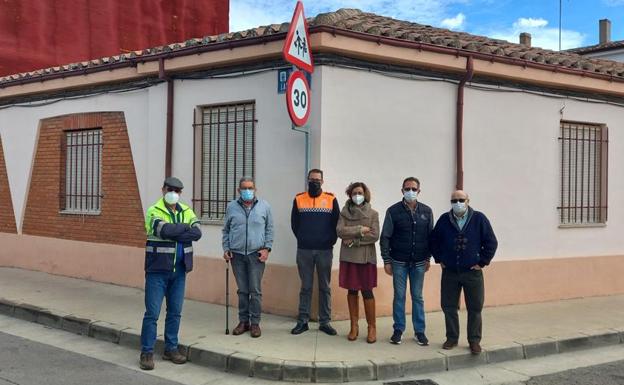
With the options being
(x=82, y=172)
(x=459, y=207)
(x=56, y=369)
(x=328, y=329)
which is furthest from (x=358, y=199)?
(x=82, y=172)

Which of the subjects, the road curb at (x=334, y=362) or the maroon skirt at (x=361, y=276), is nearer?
the road curb at (x=334, y=362)

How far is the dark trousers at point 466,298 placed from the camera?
5.77 metres

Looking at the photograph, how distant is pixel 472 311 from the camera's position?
5.81 m

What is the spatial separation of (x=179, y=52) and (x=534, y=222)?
18.3ft

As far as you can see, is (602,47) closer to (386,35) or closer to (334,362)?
(386,35)

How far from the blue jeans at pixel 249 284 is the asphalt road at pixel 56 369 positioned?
1.34 m

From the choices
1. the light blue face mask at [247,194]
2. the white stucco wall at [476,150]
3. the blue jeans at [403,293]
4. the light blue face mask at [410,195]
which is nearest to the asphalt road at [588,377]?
the blue jeans at [403,293]

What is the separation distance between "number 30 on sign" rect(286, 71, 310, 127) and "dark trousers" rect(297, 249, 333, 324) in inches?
56.3

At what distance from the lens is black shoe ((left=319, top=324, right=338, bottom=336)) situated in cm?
624

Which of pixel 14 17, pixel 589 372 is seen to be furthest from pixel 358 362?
pixel 14 17

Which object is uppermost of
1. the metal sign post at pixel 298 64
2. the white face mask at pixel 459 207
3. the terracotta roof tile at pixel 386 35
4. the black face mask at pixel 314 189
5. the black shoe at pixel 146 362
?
the terracotta roof tile at pixel 386 35

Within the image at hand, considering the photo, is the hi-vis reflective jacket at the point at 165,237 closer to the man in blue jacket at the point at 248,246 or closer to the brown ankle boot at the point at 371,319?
the man in blue jacket at the point at 248,246

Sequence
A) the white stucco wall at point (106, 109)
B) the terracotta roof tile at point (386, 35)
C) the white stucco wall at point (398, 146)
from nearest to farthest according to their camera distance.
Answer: the terracotta roof tile at point (386, 35), the white stucco wall at point (398, 146), the white stucco wall at point (106, 109)

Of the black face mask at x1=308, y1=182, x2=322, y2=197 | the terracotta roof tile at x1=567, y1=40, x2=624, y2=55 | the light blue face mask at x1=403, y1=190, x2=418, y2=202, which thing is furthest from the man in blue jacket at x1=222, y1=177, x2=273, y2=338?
the terracotta roof tile at x1=567, y1=40, x2=624, y2=55
